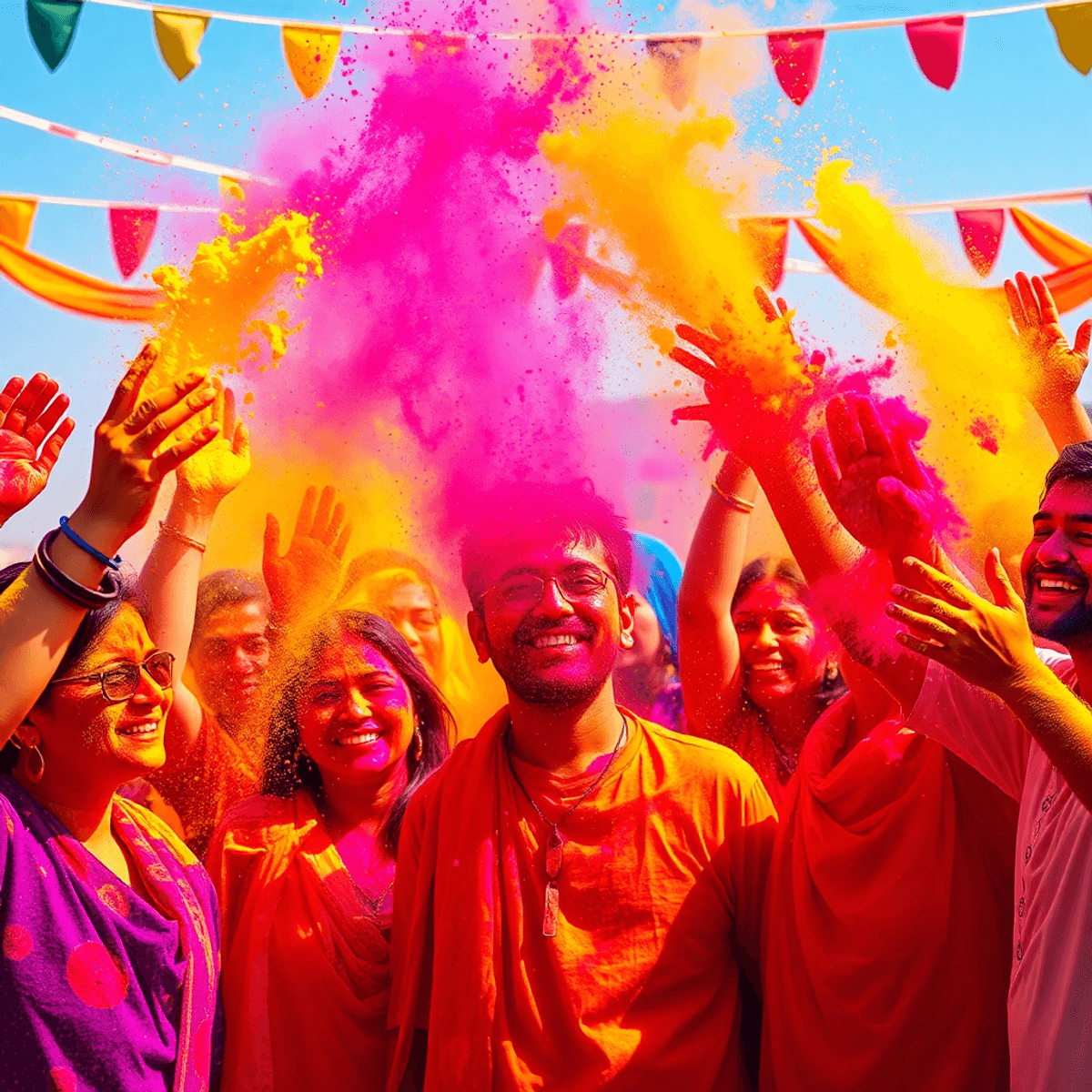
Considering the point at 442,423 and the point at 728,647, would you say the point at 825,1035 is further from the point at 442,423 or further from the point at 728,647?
the point at 442,423

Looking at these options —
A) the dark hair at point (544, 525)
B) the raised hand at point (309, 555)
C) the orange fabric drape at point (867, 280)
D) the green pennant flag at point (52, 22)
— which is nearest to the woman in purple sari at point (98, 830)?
the raised hand at point (309, 555)

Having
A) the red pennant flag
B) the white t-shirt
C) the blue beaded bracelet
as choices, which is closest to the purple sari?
the blue beaded bracelet

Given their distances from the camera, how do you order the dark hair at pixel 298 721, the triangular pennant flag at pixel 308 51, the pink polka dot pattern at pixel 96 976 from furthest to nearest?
the triangular pennant flag at pixel 308 51, the dark hair at pixel 298 721, the pink polka dot pattern at pixel 96 976

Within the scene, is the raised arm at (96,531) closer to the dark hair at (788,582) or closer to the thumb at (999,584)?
the thumb at (999,584)

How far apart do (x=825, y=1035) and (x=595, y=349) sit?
2069 mm

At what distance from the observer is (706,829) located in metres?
3.02

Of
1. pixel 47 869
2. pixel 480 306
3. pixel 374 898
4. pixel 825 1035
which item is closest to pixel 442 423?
pixel 480 306

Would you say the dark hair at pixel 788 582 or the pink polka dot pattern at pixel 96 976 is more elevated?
the dark hair at pixel 788 582

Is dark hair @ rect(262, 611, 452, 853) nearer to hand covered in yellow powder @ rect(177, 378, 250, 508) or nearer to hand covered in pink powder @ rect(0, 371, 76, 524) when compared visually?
hand covered in yellow powder @ rect(177, 378, 250, 508)

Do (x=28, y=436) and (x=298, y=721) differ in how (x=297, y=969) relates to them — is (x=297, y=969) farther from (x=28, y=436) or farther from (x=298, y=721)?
(x=28, y=436)

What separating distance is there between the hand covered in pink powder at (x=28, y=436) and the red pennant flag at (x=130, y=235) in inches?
66.7

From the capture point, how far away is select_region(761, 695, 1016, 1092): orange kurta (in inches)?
107

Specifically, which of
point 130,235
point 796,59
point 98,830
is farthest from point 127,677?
point 796,59

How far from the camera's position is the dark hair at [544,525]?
10.8 feet
